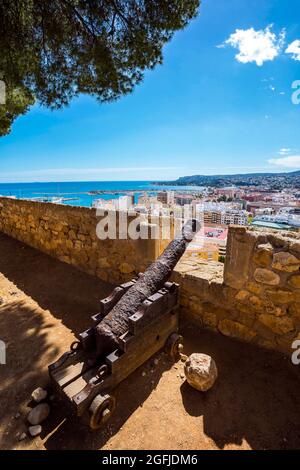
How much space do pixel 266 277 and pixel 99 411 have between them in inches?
80.1

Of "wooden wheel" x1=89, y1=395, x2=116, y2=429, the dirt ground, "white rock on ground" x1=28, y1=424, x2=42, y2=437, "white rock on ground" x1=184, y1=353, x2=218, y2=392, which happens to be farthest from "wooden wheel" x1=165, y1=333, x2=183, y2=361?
"white rock on ground" x1=28, y1=424, x2=42, y2=437

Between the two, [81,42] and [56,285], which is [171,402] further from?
[81,42]

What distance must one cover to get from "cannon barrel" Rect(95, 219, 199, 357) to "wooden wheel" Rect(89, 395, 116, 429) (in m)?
0.41

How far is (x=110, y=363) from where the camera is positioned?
2.00 m

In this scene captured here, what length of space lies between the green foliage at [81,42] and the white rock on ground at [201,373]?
484 cm

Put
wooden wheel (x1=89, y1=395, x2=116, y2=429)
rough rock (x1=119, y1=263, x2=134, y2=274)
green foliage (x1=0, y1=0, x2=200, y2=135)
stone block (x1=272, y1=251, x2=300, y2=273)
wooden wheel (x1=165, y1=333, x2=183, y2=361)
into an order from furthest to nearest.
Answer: rough rock (x1=119, y1=263, x2=134, y2=274), green foliage (x1=0, y1=0, x2=200, y2=135), wooden wheel (x1=165, y1=333, x2=183, y2=361), stone block (x1=272, y1=251, x2=300, y2=273), wooden wheel (x1=89, y1=395, x2=116, y2=429)

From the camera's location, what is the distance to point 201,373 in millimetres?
2145

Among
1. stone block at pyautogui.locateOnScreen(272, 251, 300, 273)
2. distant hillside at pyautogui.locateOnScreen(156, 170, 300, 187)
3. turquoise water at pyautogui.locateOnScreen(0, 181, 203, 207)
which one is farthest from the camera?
distant hillside at pyautogui.locateOnScreen(156, 170, 300, 187)

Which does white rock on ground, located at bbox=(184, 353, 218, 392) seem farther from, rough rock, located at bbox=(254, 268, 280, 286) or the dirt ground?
rough rock, located at bbox=(254, 268, 280, 286)

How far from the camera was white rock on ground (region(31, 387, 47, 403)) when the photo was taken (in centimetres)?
213

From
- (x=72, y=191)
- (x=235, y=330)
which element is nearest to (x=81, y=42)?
(x=235, y=330)

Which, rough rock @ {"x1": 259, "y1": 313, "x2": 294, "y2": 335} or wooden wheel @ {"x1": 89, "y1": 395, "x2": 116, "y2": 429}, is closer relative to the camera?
wooden wheel @ {"x1": 89, "y1": 395, "x2": 116, "y2": 429}

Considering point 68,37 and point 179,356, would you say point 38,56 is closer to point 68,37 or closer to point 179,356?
point 68,37
